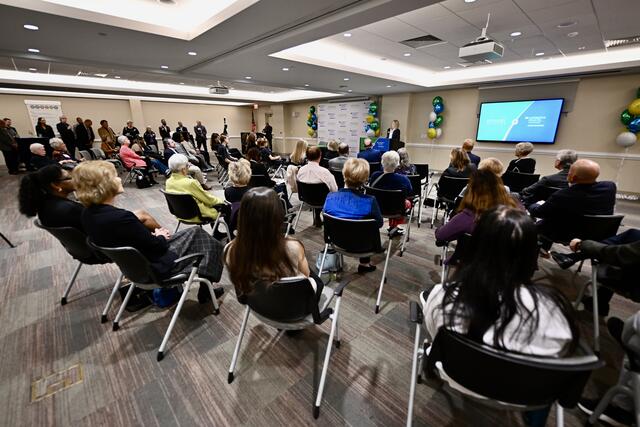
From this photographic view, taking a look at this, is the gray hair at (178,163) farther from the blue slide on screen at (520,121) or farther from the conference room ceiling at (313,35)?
the blue slide on screen at (520,121)

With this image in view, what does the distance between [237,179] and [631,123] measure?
26.4 feet

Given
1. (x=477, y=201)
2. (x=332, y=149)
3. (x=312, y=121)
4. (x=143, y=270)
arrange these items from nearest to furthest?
(x=143, y=270)
(x=477, y=201)
(x=332, y=149)
(x=312, y=121)

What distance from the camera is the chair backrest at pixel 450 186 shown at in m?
3.57

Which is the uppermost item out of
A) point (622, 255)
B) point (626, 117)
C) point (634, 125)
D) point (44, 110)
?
point (44, 110)

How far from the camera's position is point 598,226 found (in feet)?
7.18

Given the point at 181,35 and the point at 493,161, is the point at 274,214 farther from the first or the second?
the point at 181,35

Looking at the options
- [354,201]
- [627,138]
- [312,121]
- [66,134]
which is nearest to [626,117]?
[627,138]

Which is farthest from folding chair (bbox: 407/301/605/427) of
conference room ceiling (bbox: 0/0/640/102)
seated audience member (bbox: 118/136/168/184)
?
seated audience member (bbox: 118/136/168/184)

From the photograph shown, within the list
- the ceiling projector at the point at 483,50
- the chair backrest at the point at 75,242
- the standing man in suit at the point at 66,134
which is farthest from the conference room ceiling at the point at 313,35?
the chair backrest at the point at 75,242

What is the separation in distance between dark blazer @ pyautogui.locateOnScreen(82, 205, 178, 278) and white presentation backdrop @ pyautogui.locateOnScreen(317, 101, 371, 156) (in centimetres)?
1050

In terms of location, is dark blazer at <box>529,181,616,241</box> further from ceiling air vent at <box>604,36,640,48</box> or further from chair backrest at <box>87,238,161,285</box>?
ceiling air vent at <box>604,36,640,48</box>

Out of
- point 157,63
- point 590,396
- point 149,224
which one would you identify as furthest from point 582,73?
point 157,63

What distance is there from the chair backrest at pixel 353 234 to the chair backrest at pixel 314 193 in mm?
1116

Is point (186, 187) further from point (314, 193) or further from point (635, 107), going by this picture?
point (635, 107)
